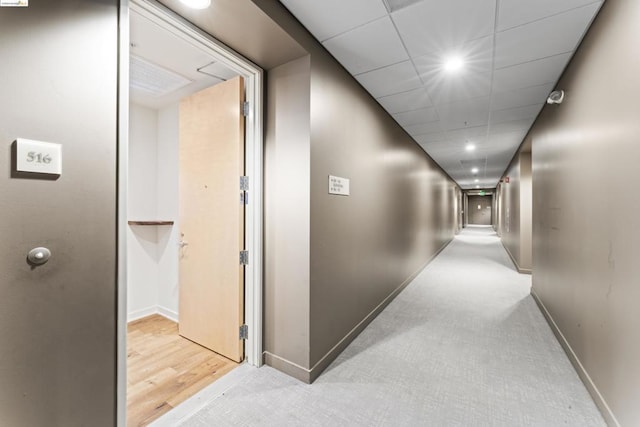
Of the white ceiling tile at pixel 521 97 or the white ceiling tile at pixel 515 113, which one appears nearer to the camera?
the white ceiling tile at pixel 521 97

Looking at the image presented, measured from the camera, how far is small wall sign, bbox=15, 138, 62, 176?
98 centimetres

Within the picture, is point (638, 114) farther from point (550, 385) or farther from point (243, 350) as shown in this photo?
point (243, 350)

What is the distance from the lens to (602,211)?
1.77 m

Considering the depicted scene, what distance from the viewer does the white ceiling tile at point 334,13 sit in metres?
1.74

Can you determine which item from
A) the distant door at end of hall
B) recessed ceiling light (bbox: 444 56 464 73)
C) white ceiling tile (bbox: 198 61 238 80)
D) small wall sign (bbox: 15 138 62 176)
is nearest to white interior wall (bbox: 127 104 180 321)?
white ceiling tile (bbox: 198 61 238 80)

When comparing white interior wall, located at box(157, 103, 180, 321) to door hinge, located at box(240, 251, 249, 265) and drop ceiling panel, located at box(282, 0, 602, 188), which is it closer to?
door hinge, located at box(240, 251, 249, 265)

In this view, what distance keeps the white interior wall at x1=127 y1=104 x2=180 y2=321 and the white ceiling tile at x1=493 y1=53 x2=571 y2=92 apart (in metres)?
3.64

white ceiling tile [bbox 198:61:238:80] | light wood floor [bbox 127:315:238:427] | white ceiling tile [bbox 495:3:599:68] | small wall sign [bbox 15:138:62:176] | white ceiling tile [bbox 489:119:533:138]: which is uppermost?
white ceiling tile [bbox 489:119:533:138]

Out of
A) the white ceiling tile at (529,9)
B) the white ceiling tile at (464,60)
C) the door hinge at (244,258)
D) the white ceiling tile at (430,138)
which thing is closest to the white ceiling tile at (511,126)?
the white ceiling tile at (430,138)

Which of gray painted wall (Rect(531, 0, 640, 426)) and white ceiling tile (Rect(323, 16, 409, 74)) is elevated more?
white ceiling tile (Rect(323, 16, 409, 74))

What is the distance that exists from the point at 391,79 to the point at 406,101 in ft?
2.15

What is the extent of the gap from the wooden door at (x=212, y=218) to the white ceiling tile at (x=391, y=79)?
1.32 meters

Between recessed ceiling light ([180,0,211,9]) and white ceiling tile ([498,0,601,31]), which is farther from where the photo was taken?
white ceiling tile ([498,0,601,31])

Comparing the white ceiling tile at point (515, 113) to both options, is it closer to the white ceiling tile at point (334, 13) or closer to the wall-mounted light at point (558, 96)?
the wall-mounted light at point (558, 96)
